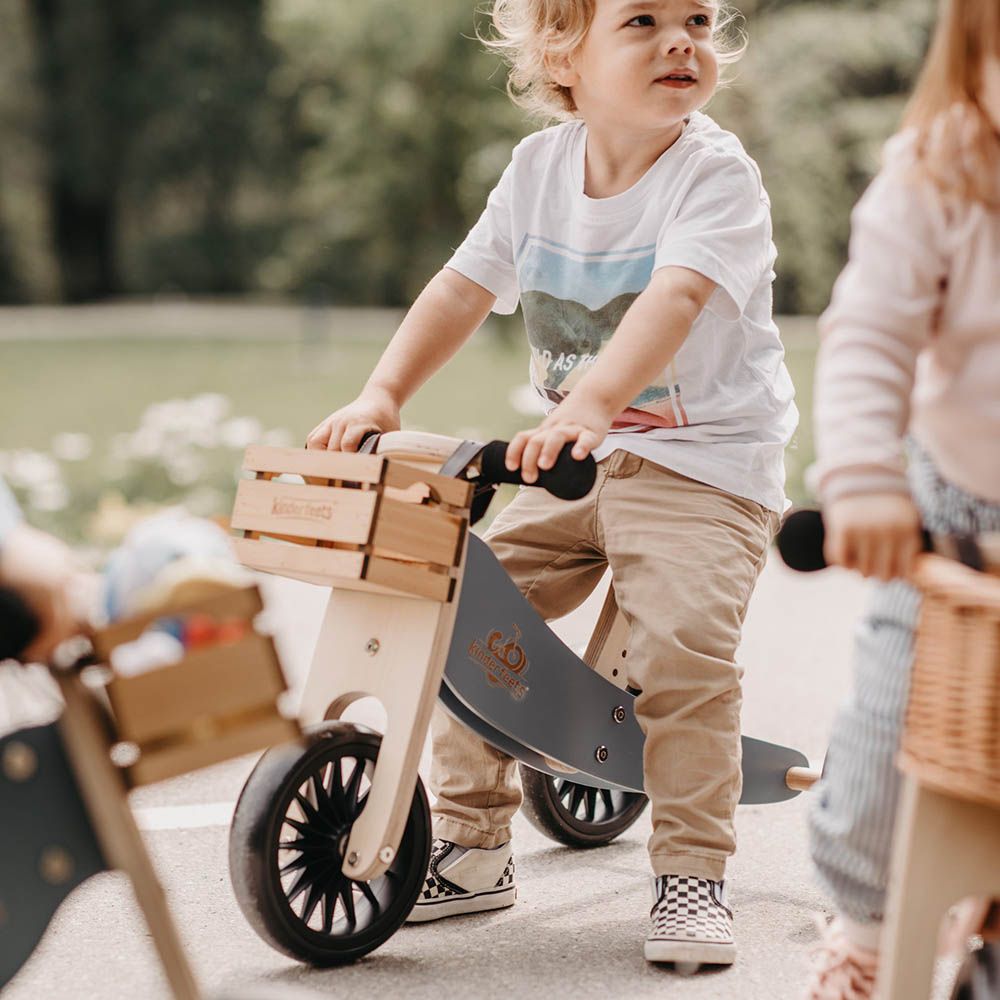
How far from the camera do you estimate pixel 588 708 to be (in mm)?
2766

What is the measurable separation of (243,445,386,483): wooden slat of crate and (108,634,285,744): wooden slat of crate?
62 cm

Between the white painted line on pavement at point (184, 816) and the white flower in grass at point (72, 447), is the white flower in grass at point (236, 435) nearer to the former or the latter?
the white flower in grass at point (72, 447)

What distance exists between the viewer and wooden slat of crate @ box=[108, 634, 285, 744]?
164 cm

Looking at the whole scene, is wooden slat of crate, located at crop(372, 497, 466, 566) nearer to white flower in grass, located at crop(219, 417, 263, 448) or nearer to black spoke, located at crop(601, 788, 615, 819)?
black spoke, located at crop(601, 788, 615, 819)

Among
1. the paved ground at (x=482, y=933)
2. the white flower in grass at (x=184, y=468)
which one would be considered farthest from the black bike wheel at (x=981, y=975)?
the white flower in grass at (x=184, y=468)

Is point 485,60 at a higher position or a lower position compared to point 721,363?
higher

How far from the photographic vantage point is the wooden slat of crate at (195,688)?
1636 mm

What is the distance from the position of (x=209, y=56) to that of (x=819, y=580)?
2612 centimetres

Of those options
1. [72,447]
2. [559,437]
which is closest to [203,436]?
[72,447]

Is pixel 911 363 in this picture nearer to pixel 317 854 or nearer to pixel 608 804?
pixel 317 854

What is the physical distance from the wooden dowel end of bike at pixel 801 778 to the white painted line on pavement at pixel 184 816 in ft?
3.78

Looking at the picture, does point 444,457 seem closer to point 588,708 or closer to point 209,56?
point 588,708

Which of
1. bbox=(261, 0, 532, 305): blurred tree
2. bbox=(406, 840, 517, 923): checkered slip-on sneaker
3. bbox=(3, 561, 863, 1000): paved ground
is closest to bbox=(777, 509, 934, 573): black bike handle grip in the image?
bbox=(3, 561, 863, 1000): paved ground

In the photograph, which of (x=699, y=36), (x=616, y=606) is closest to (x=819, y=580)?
(x=616, y=606)
